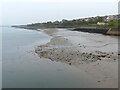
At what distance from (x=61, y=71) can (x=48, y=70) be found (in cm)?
110

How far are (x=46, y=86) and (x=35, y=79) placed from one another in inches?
65.0

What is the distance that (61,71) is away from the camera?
45.1 ft

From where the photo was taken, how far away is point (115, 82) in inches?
417

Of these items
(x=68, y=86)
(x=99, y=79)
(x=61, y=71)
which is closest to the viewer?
(x=68, y=86)

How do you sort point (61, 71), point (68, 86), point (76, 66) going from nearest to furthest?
point (68, 86) < point (61, 71) < point (76, 66)

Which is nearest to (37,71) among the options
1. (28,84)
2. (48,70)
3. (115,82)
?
(48,70)

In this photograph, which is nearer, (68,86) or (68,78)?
(68,86)

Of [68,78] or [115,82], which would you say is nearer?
[115,82]

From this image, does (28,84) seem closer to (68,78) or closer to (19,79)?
(19,79)

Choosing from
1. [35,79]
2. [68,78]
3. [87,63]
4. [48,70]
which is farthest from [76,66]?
[35,79]

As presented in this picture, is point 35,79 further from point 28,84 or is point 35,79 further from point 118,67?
point 118,67

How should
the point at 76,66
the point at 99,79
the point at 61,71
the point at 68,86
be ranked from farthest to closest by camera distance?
1. the point at 76,66
2. the point at 61,71
3. the point at 99,79
4. the point at 68,86

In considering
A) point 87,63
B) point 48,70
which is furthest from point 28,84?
point 87,63

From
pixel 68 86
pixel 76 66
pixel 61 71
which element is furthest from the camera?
pixel 76 66
